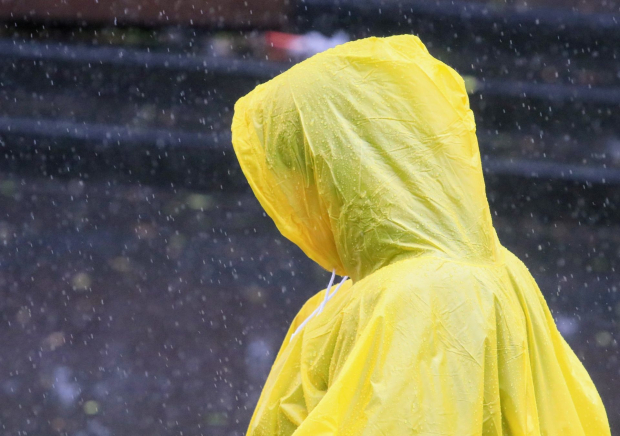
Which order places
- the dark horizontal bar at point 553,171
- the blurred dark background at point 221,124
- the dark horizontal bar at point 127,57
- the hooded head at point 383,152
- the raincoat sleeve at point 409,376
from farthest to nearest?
the dark horizontal bar at point 127,57
the dark horizontal bar at point 553,171
the blurred dark background at point 221,124
the hooded head at point 383,152
the raincoat sleeve at point 409,376

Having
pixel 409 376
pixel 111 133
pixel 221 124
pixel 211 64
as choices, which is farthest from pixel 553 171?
pixel 409 376

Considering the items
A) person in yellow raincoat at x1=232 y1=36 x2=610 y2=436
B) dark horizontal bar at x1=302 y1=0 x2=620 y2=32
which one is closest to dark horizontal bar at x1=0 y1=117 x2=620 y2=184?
dark horizontal bar at x1=302 y1=0 x2=620 y2=32

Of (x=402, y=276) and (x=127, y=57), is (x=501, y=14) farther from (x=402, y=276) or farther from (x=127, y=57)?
(x=402, y=276)

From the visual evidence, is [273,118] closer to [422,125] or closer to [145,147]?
[422,125]

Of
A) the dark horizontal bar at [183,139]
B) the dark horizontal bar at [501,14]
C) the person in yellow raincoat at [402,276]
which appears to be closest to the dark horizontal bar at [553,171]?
the dark horizontal bar at [183,139]

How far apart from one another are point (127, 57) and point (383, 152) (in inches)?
230

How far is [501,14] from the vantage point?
262 inches

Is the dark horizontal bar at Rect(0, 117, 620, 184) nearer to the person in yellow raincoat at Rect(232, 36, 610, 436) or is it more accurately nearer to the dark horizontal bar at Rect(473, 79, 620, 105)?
the dark horizontal bar at Rect(473, 79, 620, 105)

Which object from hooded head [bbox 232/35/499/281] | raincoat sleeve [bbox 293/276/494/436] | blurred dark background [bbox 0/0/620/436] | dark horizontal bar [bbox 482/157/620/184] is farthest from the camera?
dark horizontal bar [bbox 482/157/620/184]

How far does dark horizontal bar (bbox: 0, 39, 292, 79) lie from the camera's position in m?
6.74

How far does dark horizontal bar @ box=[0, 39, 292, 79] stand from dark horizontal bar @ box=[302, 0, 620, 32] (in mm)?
732

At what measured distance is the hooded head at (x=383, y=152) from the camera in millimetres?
1392

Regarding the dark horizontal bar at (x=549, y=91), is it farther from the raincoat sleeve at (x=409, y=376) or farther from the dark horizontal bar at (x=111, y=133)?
the raincoat sleeve at (x=409, y=376)

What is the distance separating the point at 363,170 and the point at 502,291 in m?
0.31
